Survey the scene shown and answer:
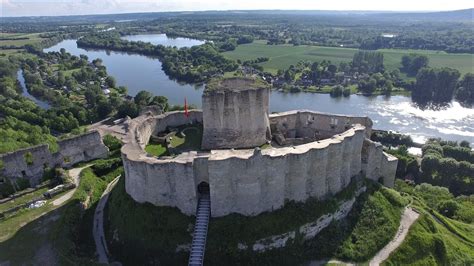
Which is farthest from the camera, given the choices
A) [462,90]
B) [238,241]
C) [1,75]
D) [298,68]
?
[298,68]

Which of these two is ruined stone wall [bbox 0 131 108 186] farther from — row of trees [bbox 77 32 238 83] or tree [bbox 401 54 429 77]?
tree [bbox 401 54 429 77]

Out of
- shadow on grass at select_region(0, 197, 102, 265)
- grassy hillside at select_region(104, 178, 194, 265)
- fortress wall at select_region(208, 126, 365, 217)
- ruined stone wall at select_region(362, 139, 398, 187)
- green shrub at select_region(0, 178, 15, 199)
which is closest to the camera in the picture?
fortress wall at select_region(208, 126, 365, 217)

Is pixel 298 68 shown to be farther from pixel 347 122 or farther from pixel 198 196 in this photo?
pixel 198 196

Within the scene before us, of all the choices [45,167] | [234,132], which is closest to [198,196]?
[234,132]

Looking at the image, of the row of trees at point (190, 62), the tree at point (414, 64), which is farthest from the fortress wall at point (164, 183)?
the tree at point (414, 64)

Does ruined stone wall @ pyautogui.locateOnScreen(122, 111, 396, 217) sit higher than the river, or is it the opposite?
ruined stone wall @ pyautogui.locateOnScreen(122, 111, 396, 217)

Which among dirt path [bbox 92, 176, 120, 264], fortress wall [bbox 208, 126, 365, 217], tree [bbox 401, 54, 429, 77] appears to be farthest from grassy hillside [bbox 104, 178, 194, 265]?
tree [bbox 401, 54, 429, 77]

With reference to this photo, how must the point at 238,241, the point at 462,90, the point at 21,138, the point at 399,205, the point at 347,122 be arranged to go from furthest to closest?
the point at 462,90 < the point at 21,138 < the point at 347,122 < the point at 399,205 < the point at 238,241
